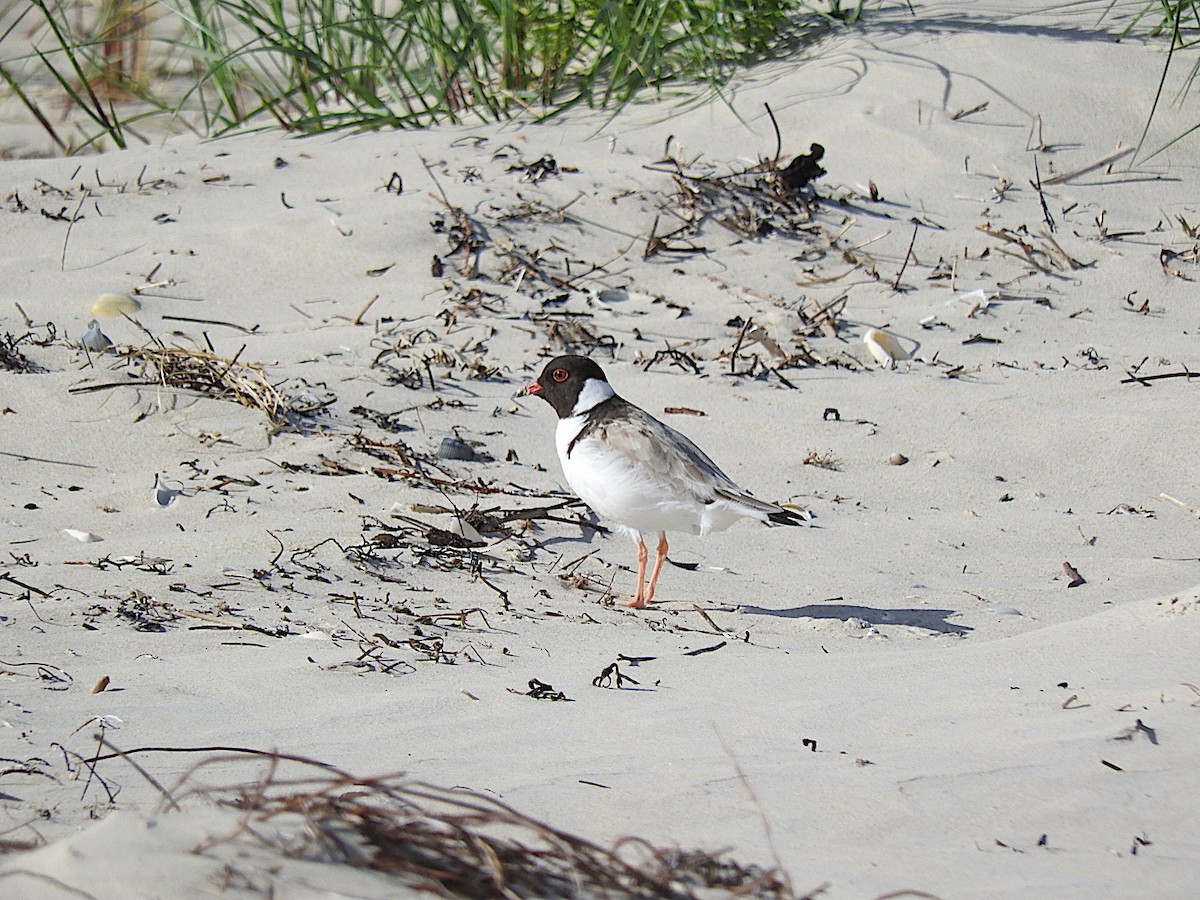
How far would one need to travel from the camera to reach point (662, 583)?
4.80 m

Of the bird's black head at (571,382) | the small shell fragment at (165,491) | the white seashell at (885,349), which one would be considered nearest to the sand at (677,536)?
the small shell fragment at (165,491)

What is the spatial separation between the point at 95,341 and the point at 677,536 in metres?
2.75

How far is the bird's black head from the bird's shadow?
1.15 metres

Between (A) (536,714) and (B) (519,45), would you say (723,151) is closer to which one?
(B) (519,45)

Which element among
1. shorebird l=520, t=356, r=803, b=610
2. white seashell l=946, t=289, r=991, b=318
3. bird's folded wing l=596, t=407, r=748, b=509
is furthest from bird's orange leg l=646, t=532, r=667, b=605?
white seashell l=946, t=289, r=991, b=318

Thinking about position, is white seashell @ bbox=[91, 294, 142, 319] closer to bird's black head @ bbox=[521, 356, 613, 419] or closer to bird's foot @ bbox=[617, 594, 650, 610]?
bird's black head @ bbox=[521, 356, 613, 419]

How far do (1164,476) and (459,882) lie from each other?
4.48 metres

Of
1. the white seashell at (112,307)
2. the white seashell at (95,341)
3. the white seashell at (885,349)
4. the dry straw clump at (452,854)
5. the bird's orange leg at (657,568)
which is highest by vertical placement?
the dry straw clump at (452,854)

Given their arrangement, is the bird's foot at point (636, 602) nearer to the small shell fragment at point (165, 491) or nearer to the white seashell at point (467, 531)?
the white seashell at point (467, 531)

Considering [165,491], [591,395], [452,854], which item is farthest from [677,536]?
[452,854]

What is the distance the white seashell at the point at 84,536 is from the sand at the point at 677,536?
8 centimetres

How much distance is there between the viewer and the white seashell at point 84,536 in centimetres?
438

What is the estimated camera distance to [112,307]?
21.0 ft

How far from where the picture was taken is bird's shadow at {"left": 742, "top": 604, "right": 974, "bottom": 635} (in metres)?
4.21
